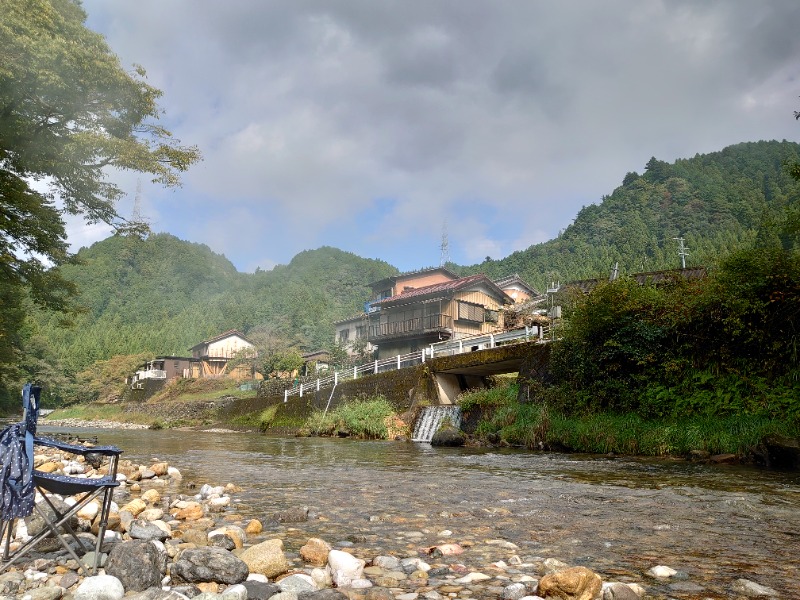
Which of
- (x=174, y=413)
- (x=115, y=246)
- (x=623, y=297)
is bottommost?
(x=174, y=413)

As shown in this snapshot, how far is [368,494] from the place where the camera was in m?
6.82

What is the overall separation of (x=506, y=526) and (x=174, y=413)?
44377 millimetres

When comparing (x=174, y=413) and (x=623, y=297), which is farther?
(x=174, y=413)

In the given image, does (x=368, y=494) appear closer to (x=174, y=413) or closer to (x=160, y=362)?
(x=174, y=413)

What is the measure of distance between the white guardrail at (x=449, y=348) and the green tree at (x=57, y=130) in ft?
41.9

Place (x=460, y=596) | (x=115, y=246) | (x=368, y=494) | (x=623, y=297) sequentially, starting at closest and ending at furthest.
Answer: (x=460, y=596)
(x=368, y=494)
(x=623, y=297)
(x=115, y=246)

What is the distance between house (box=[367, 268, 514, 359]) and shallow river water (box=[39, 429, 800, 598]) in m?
25.8

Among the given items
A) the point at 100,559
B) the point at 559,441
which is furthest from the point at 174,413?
the point at 100,559

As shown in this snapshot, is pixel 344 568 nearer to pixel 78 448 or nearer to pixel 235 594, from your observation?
pixel 235 594

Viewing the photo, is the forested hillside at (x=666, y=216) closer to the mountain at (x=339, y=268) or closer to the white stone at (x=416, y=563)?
the mountain at (x=339, y=268)

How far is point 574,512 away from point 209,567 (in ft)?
12.8

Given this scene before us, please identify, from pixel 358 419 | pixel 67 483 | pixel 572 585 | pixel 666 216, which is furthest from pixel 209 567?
pixel 666 216

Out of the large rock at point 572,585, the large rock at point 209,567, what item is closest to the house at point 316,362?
the large rock at point 209,567

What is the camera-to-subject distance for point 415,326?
3741 cm
